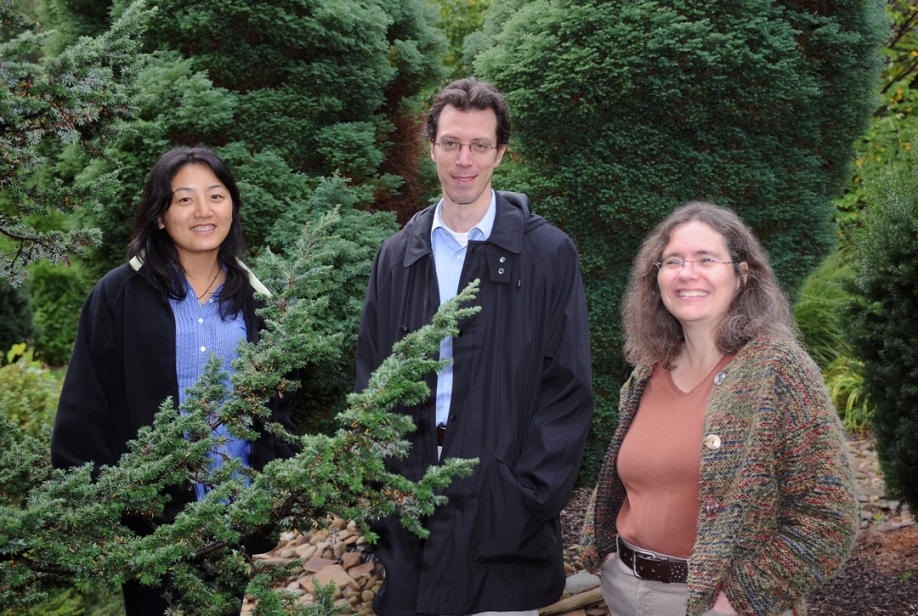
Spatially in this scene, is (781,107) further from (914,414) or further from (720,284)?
(720,284)

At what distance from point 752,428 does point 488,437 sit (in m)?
0.78

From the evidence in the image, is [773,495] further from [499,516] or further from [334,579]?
[334,579]

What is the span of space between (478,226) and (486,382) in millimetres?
533

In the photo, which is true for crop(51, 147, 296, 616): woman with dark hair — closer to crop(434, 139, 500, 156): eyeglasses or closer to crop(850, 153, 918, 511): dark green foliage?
crop(434, 139, 500, 156): eyeglasses

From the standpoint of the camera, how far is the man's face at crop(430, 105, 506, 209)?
8.76 ft

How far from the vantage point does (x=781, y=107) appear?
4.09 meters

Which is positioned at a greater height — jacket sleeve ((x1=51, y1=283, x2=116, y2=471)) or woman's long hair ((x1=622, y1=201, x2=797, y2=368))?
woman's long hair ((x1=622, y1=201, x2=797, y2=368))

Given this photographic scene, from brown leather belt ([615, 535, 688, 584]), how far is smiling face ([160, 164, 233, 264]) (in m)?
1.70

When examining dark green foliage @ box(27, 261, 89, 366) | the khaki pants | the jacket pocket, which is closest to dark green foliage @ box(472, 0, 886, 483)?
the khaki pants

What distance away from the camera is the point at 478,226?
2717mm

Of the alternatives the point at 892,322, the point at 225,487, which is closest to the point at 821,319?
the point at 892,322

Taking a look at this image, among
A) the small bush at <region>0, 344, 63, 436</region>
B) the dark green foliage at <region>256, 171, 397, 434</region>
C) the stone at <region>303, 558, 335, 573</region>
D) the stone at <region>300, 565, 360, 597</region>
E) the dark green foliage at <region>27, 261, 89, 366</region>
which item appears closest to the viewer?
the dark green foliage at <region>256, 171, 397, 434</region>

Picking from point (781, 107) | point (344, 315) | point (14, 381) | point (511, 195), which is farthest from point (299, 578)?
point (781, 107)

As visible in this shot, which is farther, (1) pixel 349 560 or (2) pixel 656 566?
(1) pixel 349 560
